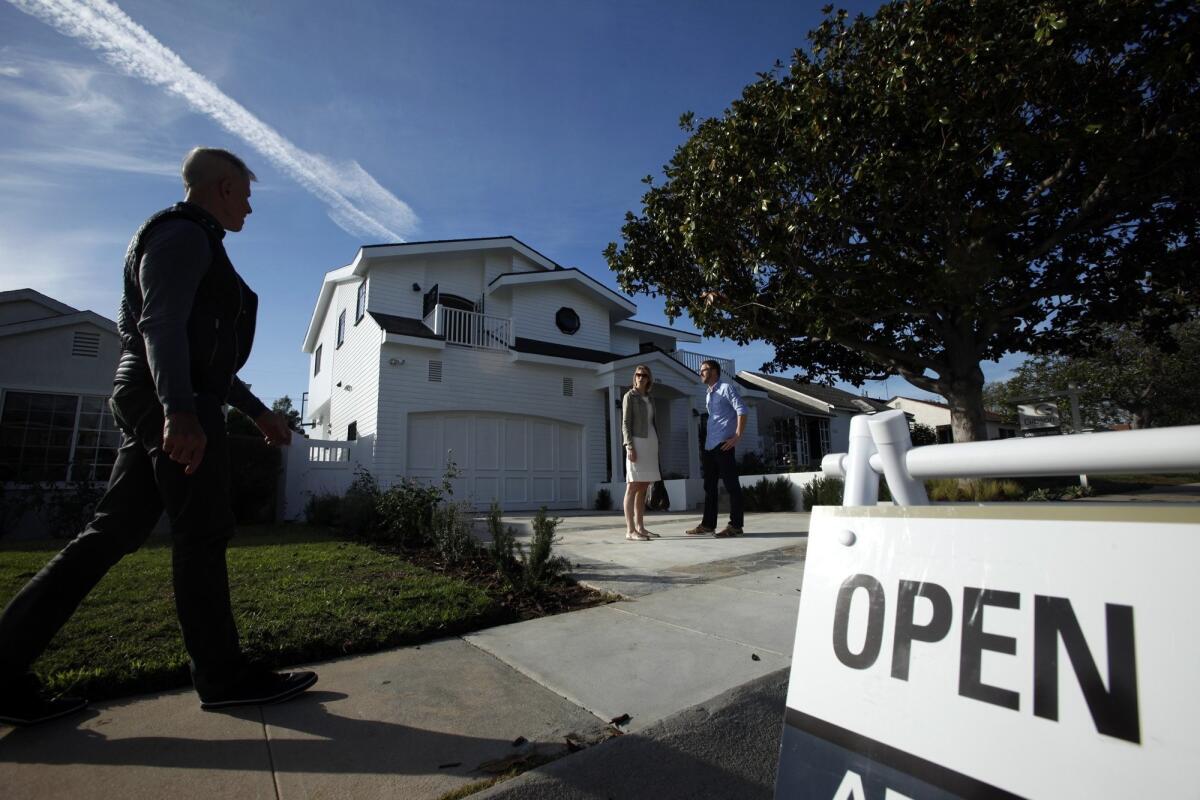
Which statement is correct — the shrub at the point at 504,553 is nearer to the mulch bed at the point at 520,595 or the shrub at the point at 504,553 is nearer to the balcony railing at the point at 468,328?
the mulch bed at the point at 520,595

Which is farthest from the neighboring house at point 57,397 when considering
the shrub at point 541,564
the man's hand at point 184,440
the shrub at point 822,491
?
the shrub at point 822,491

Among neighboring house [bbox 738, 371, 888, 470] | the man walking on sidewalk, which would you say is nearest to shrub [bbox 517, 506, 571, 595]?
the man walking on sidewalk

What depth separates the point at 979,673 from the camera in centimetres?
69

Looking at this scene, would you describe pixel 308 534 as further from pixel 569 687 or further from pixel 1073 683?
pixel 1073 683

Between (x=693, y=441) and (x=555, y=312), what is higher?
(x=555, y=312)

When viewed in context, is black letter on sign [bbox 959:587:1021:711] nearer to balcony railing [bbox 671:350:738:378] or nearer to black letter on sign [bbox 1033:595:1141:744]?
black letter on sign [bbox 1033:595:1141:744]

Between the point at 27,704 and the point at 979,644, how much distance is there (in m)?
2.65

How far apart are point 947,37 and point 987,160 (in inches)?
70.7

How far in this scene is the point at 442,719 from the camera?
189 cm

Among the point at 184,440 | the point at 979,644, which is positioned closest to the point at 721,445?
the point at 184,440

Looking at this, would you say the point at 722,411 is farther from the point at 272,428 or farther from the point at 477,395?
the point at 477,395

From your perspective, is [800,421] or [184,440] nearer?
[184,440]

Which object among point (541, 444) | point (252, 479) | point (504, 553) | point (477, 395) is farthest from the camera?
point (541, 444)

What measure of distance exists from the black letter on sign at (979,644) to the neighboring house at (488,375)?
11.8 metres
